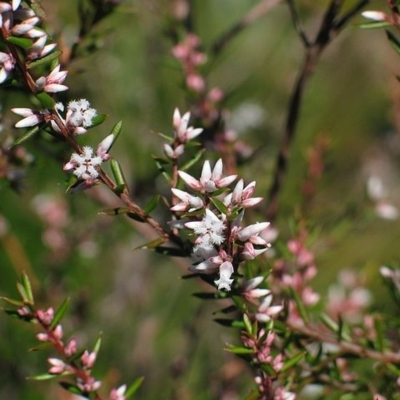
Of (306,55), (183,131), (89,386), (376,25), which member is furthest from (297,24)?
(89,386)

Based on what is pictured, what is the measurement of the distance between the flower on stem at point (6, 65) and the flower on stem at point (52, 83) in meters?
0.04

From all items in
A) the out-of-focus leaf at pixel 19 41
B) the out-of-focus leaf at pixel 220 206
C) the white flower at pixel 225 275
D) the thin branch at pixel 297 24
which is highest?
the out-of-focus leaf at pixel 19 41

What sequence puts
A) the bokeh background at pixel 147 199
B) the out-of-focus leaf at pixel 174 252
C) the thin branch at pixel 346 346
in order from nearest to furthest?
the out-of-focus leaf at pixel 174 252 < the thin branch at pixel 346 346 < the bokeh background at pixel 147 199

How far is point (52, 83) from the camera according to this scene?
87 centimetres

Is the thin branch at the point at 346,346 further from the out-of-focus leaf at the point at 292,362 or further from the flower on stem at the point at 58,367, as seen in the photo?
the flower on stem at the point at 58,367

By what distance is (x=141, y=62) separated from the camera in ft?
9.14

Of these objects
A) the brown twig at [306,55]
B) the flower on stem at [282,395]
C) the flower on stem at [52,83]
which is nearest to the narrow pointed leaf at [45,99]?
the flower on stem at [52,83]

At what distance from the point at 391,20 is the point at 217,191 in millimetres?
377

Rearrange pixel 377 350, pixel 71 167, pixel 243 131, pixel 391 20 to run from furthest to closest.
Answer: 1. pixel 243 131
2. pixel 377 350
3. pixel 391 20
4. pixel 71 167

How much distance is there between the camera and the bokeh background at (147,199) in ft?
6.07

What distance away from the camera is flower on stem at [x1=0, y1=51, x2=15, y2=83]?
33.3 inches

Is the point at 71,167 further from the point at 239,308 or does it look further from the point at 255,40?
the point at 255,40

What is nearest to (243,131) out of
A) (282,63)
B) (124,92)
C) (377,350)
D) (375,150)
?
(124,92)

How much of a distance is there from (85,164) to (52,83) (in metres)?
0.11
